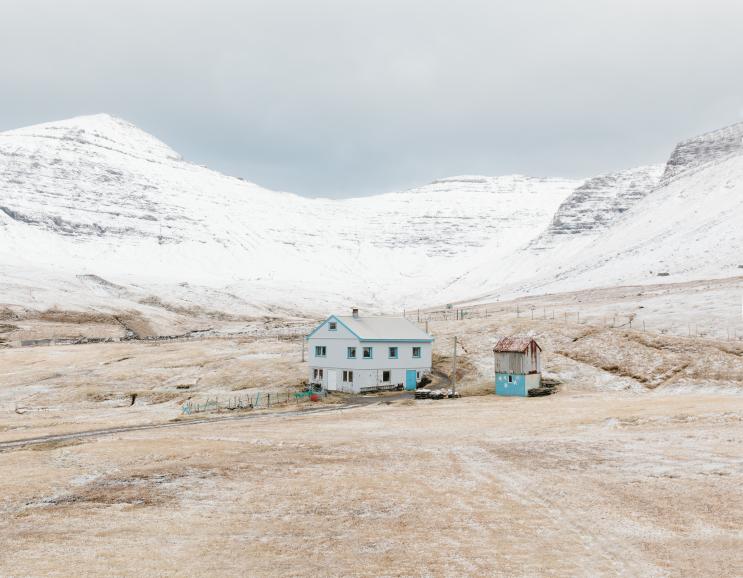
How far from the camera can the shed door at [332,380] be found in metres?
69.5

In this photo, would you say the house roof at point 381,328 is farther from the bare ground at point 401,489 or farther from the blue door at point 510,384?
the bare ground at point 401,489

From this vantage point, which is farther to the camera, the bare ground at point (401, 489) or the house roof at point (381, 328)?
the house roof at point (381, 328)

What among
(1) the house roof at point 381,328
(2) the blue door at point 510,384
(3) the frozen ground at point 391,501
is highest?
(1) the house roof at point 381,328

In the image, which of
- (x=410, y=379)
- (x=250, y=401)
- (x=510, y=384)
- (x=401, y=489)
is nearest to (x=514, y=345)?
(x=510, y=384)

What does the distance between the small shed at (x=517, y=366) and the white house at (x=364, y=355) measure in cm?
1002

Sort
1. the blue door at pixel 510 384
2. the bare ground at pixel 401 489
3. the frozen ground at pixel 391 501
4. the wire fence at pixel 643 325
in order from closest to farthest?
1. the frozen ground at pixel 391 501
2. the bare ground at pixel 401 489
3. the blue door at pixel 510 384
4. the wire fence at pixel 643 325

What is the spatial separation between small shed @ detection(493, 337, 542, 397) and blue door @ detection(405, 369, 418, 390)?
9.64 metres

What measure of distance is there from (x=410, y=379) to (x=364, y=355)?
596 cm

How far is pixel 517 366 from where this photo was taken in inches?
2479

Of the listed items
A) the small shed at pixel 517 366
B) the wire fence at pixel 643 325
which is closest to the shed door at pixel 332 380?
the small shed at pixel 517 366

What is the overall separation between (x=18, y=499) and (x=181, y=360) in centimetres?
6090

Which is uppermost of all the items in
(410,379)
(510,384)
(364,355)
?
(364,355)

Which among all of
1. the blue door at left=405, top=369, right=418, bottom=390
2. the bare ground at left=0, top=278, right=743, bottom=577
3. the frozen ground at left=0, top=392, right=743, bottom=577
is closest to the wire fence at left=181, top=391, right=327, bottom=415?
the bare ground at left=0, top=278, right=743, bottom=577

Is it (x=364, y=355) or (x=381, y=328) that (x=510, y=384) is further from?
(x=381, y=328)
